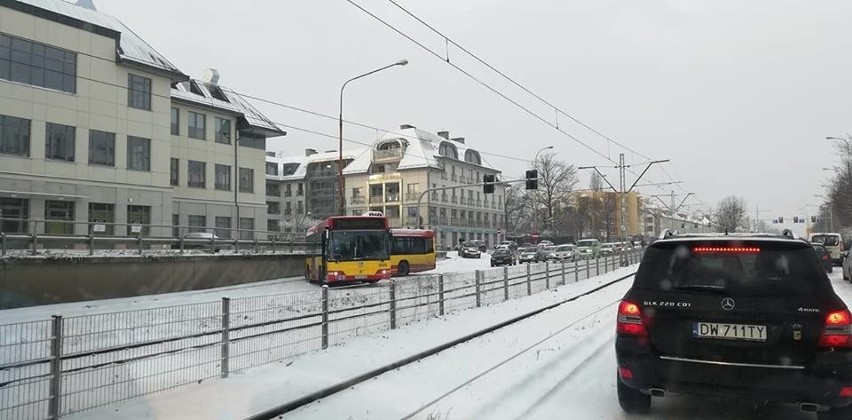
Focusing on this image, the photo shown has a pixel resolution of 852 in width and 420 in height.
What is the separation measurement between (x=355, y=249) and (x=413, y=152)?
52.0 meters

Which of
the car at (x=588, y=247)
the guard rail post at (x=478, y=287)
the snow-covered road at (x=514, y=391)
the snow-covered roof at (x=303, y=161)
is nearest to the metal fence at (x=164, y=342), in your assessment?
the snow-covered road at (x=514, y=391)

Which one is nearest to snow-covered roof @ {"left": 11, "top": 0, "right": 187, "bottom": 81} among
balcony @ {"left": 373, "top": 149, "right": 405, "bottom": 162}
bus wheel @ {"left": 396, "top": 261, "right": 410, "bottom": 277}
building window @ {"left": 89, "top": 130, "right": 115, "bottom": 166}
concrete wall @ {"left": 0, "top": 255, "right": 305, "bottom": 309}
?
building window @ {"left": 89, "top": 130, "right": 115, "bottom": 166}

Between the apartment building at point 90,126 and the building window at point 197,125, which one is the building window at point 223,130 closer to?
the building window at point 197,125

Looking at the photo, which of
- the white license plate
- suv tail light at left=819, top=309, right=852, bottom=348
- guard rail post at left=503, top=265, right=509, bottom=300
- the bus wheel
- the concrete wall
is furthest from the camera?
the bus wheel

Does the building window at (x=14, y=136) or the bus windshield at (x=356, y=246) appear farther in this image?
the building window at (x=14, y=136)

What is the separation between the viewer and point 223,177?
148ft

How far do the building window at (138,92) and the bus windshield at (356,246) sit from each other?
19.7m

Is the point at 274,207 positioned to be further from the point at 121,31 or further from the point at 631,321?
the point at 631,321

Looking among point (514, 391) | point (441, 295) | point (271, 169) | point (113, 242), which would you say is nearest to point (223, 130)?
point (113, 242)

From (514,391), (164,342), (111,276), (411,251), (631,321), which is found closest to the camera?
(631,321)

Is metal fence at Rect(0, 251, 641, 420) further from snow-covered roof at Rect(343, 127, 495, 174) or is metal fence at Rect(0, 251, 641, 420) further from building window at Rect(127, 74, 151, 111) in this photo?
snow-covered roof at Rect(343, 127, 495, 174)

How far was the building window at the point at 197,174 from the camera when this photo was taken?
42781 mm

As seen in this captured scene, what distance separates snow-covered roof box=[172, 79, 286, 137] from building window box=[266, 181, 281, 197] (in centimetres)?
4078

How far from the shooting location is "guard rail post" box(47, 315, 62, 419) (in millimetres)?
5574
